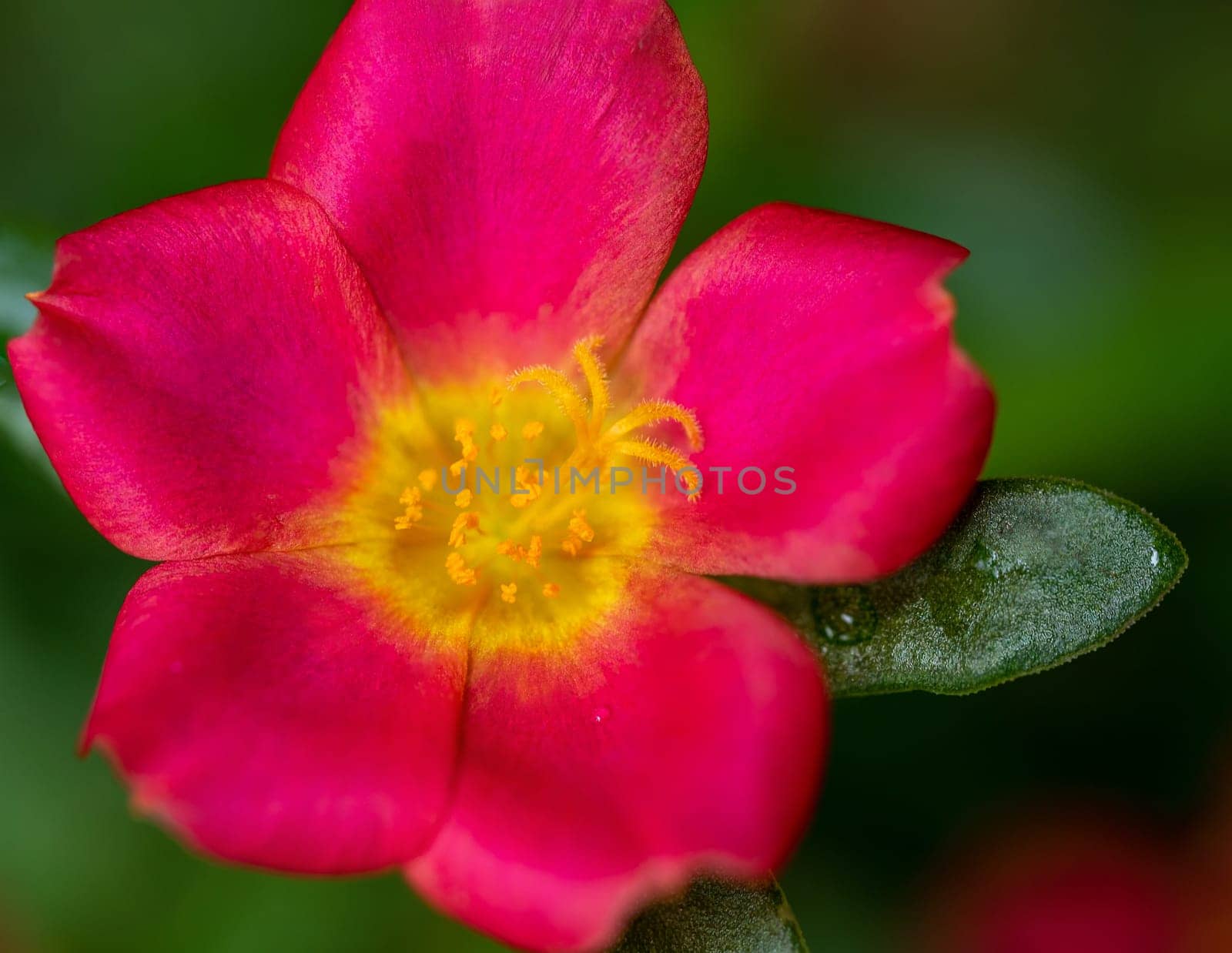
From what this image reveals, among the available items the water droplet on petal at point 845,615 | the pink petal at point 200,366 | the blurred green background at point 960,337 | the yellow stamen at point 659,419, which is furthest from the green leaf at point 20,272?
the water droplet on petal at point 845,615

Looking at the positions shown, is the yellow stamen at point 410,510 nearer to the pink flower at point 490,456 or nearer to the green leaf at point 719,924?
the pink flower at point 490,456

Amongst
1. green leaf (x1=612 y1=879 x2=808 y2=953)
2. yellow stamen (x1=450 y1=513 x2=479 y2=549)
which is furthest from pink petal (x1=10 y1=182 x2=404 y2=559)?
green leaf (x1=612 y1=879 x2=808 y2=953)

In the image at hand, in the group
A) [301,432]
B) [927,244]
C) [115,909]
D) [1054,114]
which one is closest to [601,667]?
[301,432]

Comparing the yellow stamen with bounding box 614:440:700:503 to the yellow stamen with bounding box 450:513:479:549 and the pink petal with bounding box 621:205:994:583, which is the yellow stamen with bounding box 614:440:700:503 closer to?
the pink petal with bounding box 621:205:994:583

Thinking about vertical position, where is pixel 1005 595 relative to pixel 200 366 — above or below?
below

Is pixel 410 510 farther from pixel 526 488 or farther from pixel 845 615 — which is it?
pixel 845 615

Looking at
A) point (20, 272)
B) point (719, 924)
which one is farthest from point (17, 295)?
point (719, 924)
